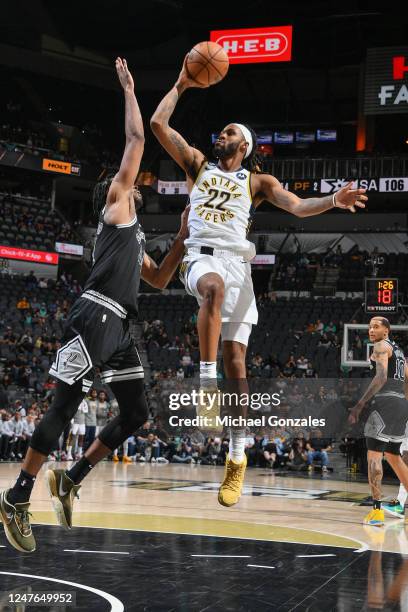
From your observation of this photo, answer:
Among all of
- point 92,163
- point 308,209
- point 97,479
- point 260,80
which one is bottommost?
point 97,479

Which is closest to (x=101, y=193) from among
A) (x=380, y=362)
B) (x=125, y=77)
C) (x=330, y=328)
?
(x=125, y=77)

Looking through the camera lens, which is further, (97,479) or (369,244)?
(369,244)

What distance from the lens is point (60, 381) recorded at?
4.93m

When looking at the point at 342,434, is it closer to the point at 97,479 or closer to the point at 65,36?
the point at 97,479

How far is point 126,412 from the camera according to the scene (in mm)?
5203

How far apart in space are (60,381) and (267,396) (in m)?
16.0

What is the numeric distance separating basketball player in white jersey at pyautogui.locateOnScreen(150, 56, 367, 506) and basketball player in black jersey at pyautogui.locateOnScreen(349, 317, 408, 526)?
5820 millimetres

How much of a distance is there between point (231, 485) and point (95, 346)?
1241 millimetres

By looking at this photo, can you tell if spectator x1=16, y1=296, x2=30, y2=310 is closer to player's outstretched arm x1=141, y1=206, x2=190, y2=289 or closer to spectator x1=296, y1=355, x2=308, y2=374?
spectator x1=296, y1=355, x2=308, y2=374

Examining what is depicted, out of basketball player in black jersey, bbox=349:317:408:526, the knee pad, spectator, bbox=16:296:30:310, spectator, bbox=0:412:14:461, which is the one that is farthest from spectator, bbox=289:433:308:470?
the knee pad

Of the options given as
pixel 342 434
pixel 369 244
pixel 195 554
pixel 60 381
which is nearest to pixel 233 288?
pixel 60 381

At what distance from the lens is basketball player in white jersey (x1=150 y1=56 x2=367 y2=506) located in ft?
16.3

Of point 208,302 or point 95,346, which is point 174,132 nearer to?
point 208,302

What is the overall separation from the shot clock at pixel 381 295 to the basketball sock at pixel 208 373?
1321cm
